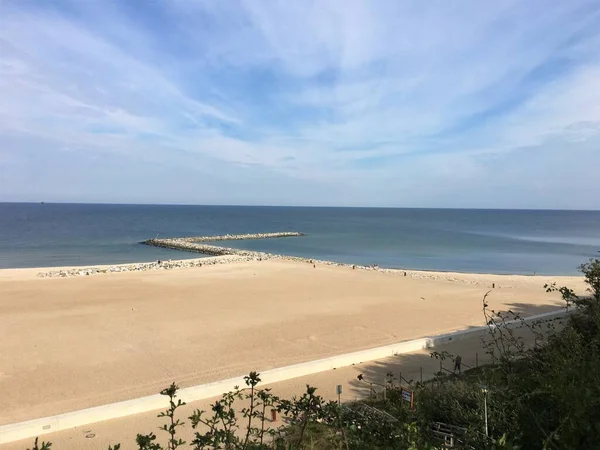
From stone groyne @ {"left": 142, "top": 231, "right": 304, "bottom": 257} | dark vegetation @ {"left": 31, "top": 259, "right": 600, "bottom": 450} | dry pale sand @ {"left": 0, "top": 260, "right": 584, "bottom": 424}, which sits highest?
dark vegetation @ {"left": 31, "top": 259, "right": 600, "bottom": 450}

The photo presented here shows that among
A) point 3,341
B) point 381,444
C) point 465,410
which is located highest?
point 381,444

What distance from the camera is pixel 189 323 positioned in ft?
47.5

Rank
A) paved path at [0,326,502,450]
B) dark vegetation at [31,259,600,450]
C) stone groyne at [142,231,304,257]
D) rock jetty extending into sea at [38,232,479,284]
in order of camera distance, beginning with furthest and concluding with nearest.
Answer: stone groyne at [142,231,304,257], rock jetty extending into sea at [38,232,479,284], paved path at [0,326,502,450], dark vegetation at [31,259,600,450]

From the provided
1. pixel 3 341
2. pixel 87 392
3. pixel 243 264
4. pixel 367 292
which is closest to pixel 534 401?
pixel 87 392

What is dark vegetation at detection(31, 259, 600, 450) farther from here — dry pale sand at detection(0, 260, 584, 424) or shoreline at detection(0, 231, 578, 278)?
shoreline at detection(0, 231, 578, 278)

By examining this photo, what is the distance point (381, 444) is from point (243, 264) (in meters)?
29.0

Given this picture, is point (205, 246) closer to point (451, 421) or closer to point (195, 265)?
point (195, 265)

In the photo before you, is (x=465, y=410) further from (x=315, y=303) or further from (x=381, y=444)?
(x=315, y=303)

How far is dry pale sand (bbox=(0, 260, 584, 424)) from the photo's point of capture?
31.8 ft

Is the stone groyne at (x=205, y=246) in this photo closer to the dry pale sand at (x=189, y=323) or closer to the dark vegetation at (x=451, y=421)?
the dry pale sand at (x=189, y=323)

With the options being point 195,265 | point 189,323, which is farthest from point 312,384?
point 195,265

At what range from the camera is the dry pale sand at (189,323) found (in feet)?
31.8

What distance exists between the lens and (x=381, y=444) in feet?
10.1

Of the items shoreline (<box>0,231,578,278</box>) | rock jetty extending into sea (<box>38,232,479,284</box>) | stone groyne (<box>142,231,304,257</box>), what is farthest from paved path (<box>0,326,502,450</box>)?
stone groyne (<box>142,231,304,257</box>)
